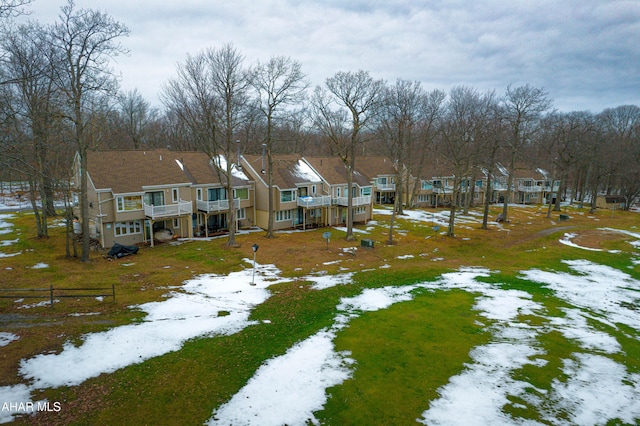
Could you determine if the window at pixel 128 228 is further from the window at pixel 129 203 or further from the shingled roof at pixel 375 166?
the shingled roof at pixel 375 166

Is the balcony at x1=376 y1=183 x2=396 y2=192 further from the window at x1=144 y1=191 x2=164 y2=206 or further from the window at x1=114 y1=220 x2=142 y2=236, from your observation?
the window at x1=114 y1=220 x2=142 y2=236

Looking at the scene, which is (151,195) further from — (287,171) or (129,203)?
(287,171)

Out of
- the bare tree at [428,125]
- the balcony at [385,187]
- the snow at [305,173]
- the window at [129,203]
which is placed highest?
the bare tree at [428,125]

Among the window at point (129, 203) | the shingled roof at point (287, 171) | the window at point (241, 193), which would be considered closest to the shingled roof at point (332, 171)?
the shingled roof at point (287, 171)

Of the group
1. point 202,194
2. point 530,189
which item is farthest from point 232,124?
point 530,189

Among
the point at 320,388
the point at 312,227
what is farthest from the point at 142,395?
the point at 312,227
